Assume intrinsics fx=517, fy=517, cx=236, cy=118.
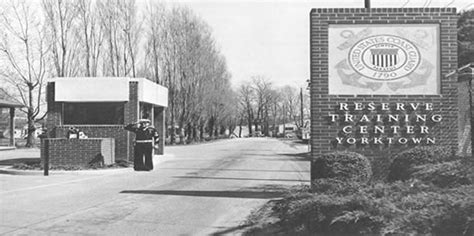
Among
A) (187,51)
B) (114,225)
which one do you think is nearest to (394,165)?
(114,225)

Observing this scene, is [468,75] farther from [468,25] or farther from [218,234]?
[468,25]

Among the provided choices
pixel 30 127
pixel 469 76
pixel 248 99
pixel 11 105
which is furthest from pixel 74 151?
pixel 248 99

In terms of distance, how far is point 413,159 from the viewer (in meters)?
9.45

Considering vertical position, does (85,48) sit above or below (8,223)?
above

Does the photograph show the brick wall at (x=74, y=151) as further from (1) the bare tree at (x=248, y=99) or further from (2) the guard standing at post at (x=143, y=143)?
(1) the bare tree at (x=248, y=99)

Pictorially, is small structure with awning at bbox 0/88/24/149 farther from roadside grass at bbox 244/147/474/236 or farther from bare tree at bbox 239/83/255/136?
bare tree at bbox 239/83/255/136

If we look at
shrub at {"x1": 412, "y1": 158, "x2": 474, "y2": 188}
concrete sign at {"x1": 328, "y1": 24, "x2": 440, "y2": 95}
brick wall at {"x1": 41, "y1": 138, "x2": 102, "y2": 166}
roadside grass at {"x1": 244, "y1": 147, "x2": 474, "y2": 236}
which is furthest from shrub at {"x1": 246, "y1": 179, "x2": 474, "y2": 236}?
brick wall at {"x1": 41, "y1": 138, "x2": 102, "y2": 166}

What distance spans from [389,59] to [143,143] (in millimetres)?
10042

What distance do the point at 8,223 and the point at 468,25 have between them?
3156 centimetres

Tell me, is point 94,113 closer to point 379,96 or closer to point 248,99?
point 379,96

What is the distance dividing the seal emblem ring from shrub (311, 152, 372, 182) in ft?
5.67

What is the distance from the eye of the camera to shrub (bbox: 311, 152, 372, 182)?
9188mm

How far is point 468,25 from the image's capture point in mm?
32844

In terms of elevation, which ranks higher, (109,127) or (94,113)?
(94,113)
